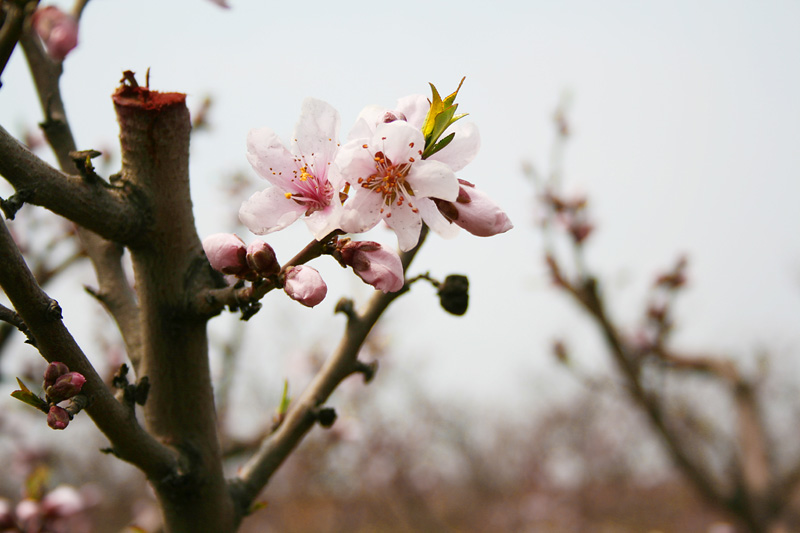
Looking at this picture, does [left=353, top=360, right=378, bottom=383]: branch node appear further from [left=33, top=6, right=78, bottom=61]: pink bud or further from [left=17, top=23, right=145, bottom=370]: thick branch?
[left=33, top=6, right=78, bottom=61]: pink bud

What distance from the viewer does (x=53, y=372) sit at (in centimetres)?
88

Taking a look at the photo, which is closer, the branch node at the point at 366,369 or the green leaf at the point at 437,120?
the green leaf at the point at 437,120

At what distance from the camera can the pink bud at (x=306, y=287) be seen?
933 millimetres

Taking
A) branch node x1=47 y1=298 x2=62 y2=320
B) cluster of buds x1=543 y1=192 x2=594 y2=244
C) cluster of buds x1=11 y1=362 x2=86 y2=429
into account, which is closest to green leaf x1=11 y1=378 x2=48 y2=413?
cluster of buds x1=11 y1=362 x2=86 y2=429

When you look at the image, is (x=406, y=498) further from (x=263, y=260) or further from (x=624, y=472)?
(x=624, y=472)

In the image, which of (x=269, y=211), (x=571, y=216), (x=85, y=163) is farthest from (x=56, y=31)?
(x=571, y=216)

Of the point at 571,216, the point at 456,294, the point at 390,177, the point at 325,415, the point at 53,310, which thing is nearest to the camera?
the point at 53,310

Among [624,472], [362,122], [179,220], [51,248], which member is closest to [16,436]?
[51,248]

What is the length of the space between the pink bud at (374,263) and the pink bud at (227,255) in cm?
20

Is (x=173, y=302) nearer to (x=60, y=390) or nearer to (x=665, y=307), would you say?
(x=60, y=390)

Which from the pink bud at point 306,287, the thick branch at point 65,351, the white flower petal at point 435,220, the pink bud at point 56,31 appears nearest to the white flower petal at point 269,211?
the pink bud at point 306,287

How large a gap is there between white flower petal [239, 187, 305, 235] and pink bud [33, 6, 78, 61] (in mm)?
994

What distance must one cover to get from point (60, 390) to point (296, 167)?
55cm

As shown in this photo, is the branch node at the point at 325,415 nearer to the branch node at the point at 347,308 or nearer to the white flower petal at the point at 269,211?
the branch node at the point at 347,308
